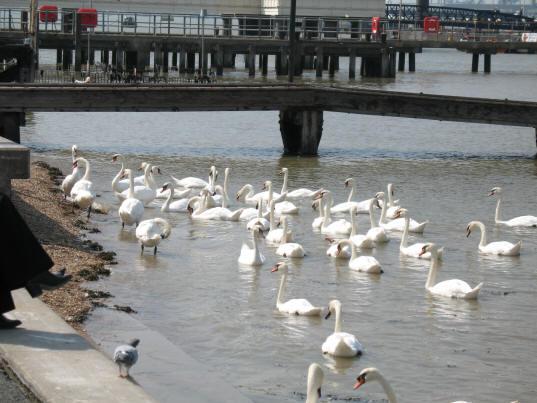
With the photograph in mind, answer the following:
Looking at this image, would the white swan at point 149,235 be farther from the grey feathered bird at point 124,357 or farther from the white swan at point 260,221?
the grey feathered bird at point 124,357

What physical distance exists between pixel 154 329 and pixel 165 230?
4.51 m

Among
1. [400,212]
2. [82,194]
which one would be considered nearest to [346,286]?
[400,212]

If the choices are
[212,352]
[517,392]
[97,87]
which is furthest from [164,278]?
[97,87]

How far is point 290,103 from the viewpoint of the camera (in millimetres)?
25922

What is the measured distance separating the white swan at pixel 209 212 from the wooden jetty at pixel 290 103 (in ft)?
24.5

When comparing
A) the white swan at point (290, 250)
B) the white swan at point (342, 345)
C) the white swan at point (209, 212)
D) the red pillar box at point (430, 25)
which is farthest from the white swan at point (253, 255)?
the red pillar box at point (430, 25)

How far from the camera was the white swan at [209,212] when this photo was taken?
57.5ft

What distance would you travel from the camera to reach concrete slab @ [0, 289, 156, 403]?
6.57m

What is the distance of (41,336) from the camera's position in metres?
7.73

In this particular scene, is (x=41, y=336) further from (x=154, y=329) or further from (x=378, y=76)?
(x=378, y=76)

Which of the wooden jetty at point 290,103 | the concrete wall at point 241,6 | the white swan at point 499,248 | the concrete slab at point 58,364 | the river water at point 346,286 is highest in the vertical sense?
the concrete wall at point 241,6

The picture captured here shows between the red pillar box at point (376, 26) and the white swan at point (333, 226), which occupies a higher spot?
the red pillar box at point (376, 26)

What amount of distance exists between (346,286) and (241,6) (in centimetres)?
6066

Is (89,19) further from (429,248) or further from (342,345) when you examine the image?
(342,345)
